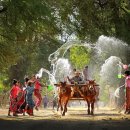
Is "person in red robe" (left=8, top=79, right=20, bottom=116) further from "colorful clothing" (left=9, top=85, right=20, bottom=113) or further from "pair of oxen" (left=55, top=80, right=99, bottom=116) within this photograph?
"pair of oxen" (left=55, top=80, right=99, bottom=116)

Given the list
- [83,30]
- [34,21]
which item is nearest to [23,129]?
[34,21]

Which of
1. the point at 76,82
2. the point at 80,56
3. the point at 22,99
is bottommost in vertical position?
the point at 22,99

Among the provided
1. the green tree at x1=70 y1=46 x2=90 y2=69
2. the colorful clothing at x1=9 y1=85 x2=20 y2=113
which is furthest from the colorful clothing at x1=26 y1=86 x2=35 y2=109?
the green tree at x1=70 y1=46 x2=90 y2=69

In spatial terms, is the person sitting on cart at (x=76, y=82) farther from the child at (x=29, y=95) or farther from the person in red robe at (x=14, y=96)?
the person in red robe at (x=14, y=96)

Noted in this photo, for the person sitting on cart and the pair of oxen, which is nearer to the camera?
the pair of oxen

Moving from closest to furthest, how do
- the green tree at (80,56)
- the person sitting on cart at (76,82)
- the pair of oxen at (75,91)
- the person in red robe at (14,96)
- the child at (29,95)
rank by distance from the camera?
the pair of oxen at (75,91) → the person sitting on cart at (76,82) → the child at (29,95) → the person in red robe at (14,96) → the green tree at (80,56)

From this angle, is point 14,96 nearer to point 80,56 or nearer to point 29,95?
point 29,95

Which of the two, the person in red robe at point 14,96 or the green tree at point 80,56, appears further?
the green tree at point 80,56

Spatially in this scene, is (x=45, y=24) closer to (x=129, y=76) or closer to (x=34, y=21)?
(x=34, y=21)

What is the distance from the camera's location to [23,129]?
1296cm

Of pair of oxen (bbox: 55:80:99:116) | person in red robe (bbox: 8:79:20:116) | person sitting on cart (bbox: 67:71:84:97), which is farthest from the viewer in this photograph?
person in red robe (bbox: 8:79:20:116)

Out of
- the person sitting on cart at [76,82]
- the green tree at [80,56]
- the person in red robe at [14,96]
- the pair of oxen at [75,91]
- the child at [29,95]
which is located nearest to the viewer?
the pair of oxen at [75,91]

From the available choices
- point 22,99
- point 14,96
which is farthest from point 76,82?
point 14,96

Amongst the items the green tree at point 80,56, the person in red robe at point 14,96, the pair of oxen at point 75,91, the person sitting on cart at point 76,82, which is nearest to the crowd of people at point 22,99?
the person in red robe at point 14,96
